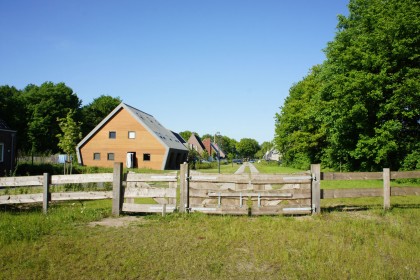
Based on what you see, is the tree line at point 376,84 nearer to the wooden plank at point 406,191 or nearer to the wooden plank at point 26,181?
the wooden plank at point 406,191

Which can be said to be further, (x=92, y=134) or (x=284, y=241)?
(x=92, y=134)

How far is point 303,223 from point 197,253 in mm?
3660

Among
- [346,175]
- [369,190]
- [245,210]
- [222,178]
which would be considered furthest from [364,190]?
[222,178]

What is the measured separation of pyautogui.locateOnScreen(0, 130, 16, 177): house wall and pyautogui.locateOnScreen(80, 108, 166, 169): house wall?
40.1 ft

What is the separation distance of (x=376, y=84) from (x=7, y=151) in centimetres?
3111

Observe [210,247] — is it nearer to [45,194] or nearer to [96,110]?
[45,194]

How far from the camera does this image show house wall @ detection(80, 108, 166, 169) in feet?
125

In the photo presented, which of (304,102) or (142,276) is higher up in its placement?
(304,102)

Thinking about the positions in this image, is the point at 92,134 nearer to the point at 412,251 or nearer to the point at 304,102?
the point at 304,102

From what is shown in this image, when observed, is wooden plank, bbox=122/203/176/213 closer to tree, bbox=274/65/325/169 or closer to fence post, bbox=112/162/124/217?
fence post, bbox=112/162/124/217

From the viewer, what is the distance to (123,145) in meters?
38.8

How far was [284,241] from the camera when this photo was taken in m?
6.41

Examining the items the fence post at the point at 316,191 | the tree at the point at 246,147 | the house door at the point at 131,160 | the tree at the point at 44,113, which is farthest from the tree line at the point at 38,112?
the tree at the point at 246,147

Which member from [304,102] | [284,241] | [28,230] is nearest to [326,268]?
[284,241]
